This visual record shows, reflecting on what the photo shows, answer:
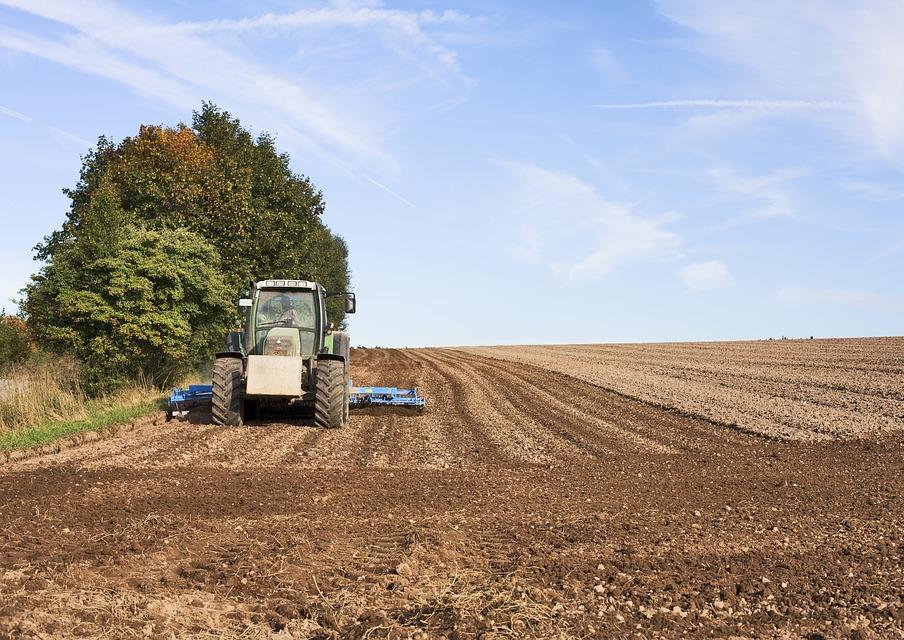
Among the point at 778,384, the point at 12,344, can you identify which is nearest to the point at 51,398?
the point at 12,344

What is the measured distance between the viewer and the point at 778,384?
25281 mm

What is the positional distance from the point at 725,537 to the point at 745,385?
61.4ft

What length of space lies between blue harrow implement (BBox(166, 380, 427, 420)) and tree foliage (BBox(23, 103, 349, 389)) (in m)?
5.73

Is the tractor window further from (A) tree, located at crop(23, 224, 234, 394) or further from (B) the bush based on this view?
(B) the bush

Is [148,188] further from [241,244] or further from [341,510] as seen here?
[341,510]

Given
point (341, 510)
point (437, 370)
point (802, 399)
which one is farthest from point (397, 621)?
point (437, 370)

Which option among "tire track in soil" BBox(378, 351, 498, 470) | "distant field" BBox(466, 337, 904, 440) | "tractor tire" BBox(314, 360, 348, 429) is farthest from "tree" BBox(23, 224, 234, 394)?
"distant field" BBox(466, 337, 904, 440)

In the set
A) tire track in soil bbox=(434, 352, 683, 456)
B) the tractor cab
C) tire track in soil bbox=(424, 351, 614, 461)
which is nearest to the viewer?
tire track in soil bbox=(424, 351, 614, 461)

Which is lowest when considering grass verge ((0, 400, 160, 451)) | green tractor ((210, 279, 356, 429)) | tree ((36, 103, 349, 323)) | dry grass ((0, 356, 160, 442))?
grass verge ((0, 400, 160, 451))

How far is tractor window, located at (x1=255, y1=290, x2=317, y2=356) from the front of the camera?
1617 cm

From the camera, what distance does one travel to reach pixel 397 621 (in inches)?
214

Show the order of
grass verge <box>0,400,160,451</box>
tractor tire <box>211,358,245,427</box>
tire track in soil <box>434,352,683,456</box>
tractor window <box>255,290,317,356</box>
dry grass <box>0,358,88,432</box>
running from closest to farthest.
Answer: tire track in soil <box>434,352,683,456</box> < grass verge <box>0,400,160,451</box> < tractor tire <box>211,358,245,427</box> < tractor window <box>255,290,317,356</box> < dry grass <box>0,358,88,432</box>

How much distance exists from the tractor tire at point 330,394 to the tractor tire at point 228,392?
145cm

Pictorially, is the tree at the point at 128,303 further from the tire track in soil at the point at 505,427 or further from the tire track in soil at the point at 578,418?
the tire track in soil at the point at 578,418
